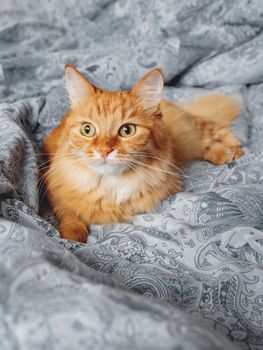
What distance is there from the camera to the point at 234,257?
1.18m

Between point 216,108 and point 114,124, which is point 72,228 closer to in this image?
point 114,124

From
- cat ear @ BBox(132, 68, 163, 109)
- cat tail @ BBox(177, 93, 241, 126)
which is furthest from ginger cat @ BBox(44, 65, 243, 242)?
cat tail @ BBox(177, 93, 241, 126)

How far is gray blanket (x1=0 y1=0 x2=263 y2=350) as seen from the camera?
26.5 inches

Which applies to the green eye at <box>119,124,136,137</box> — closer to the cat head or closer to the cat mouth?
the cat head

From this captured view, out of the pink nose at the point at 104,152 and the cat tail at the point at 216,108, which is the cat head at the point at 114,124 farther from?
the cat tail at the point at 216,108

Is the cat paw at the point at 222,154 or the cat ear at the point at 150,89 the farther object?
the cat paw at the point at 222,154

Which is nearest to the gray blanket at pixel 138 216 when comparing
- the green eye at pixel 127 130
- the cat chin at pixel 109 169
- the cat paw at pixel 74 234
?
the cat paw at pixel 74 234

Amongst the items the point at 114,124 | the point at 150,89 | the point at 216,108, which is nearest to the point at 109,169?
the point at 114,124

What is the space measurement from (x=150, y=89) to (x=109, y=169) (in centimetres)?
33

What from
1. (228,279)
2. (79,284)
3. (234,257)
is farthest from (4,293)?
(234,257)

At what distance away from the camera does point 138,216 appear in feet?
4.77

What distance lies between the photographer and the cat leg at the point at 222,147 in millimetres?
1843

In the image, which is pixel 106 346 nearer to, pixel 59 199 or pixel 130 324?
pixel 130 324

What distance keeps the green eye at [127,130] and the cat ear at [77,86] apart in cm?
18
